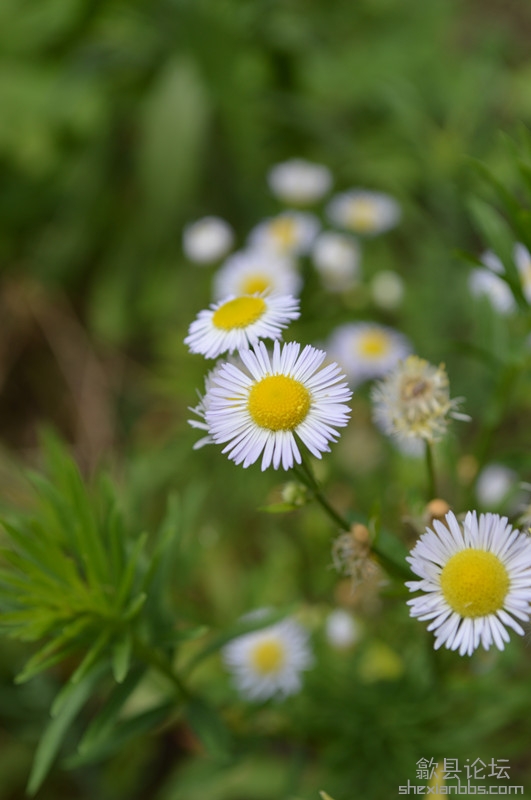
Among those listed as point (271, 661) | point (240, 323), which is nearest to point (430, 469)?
point (240, 323)

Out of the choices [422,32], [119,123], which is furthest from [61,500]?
[422,32]

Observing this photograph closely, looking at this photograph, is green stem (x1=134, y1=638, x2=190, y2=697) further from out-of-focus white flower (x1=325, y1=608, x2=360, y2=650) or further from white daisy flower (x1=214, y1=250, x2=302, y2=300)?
white daisy flower (x1=214, y1=250, x2=302, y2=300)

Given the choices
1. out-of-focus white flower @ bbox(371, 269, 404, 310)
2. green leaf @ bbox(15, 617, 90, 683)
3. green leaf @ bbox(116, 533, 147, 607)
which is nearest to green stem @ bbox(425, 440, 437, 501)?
green leaf @ bbox(116, 533, 147, 607)

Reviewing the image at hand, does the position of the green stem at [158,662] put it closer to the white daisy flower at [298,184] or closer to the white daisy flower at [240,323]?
the white daisy flower at [240,323]

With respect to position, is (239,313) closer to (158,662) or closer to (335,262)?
(158,662)

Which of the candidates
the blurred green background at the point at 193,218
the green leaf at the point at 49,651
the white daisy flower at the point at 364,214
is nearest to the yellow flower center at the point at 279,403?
the green leaf at the point at 49,651

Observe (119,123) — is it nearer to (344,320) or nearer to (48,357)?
(48,357)

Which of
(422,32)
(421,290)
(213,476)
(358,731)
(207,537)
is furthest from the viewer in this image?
(422,32)
